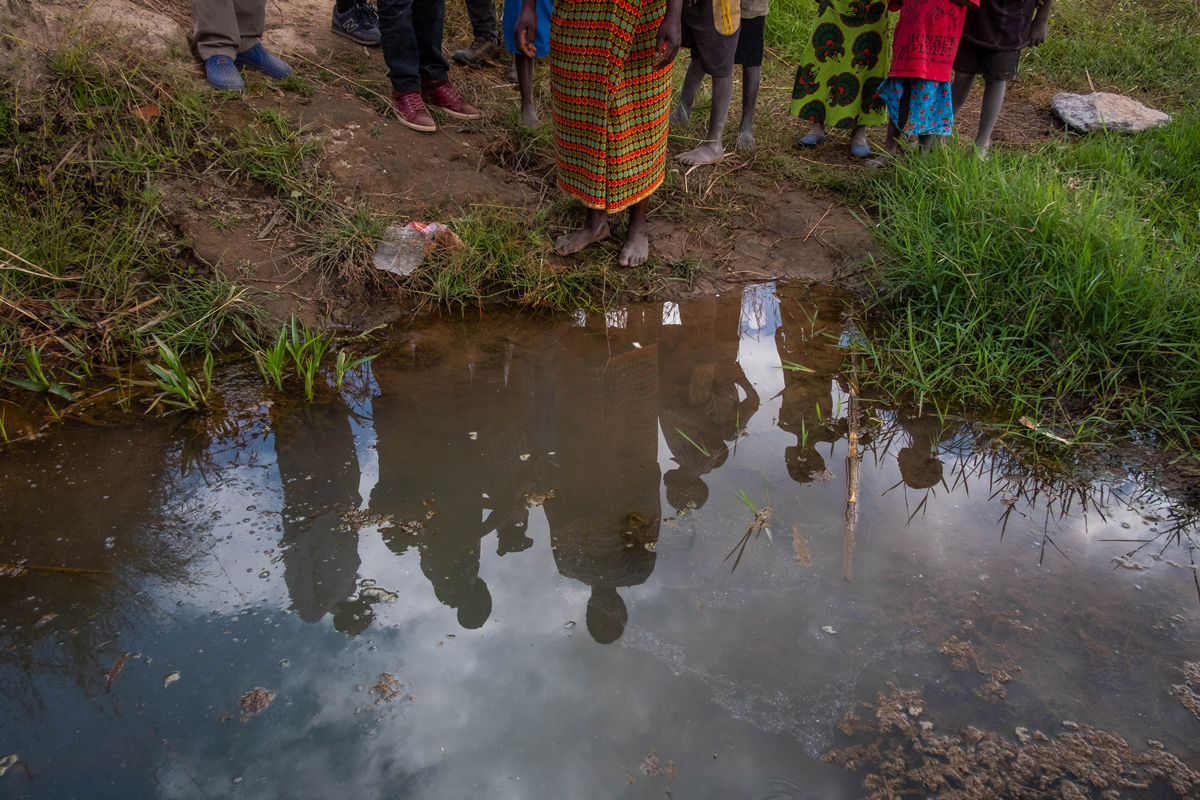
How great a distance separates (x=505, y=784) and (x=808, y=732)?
0.66 m

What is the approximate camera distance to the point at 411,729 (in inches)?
58.6

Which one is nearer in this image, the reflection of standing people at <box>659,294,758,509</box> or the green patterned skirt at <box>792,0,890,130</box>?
the reflection of standing people at <box>659,294,758,509</box>

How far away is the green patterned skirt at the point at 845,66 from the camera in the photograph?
3875 mm

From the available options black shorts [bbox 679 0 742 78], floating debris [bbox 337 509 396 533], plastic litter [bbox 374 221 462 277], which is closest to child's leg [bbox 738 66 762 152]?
black shorts [bbox 679 0 742 78]

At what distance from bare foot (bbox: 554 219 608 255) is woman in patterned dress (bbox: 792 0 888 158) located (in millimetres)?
1779

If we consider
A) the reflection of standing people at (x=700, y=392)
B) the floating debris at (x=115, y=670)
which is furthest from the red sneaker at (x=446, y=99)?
the floating debris at (x=115, y=670)

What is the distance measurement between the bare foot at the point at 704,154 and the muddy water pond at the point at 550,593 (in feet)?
5.71

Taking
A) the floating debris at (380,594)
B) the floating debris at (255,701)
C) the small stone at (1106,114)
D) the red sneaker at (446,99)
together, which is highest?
the red sneaker at (446,99)

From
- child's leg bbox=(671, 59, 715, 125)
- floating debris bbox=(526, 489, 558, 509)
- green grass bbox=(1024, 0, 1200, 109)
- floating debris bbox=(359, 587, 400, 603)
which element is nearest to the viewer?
floating debris bbox=(359, 587, 400, 603)

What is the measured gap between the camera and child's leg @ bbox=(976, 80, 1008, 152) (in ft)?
12.1

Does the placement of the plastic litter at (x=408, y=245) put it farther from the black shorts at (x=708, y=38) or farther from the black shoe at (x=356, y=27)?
the black shoe at (x=356, y=27)

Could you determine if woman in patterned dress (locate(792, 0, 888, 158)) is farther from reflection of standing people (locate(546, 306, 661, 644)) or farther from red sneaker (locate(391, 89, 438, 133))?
red sneaker (locate(391, 89, 438, 133))

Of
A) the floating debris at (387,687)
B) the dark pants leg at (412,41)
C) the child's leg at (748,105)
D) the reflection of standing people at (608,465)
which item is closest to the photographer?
the floating debris at (387,687)

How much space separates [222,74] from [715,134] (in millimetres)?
2526
